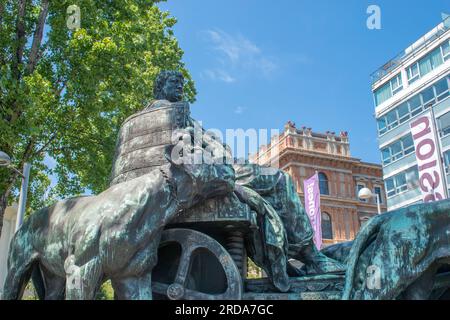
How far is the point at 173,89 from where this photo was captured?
18.4 ft

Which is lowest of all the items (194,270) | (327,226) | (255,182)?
(194,270)

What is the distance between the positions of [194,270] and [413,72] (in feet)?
108

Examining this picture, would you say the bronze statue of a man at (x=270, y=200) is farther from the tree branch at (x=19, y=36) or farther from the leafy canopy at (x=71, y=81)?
the tree branch at (x=19, y=36)

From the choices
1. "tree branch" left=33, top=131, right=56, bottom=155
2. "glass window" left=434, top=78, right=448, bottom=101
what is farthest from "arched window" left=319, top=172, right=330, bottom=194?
"tree branch" left=33, top=131, right=56, bottom=155

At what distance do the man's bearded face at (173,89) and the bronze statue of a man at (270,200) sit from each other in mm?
123

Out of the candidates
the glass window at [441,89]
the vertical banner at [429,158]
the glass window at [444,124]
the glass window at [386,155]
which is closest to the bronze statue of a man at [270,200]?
the vertical banner at [429,158]

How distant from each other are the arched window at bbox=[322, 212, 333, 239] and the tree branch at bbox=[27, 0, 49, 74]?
3400 centimetres

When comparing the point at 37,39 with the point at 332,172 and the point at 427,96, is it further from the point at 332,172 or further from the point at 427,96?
the point at 332,172

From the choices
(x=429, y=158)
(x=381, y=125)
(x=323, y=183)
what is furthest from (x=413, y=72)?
(x=429, y=158)

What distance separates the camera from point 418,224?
3957mm

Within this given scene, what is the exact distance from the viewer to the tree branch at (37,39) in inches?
511

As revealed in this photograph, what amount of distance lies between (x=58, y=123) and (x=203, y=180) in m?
9.70

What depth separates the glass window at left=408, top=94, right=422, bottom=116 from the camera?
33156mm

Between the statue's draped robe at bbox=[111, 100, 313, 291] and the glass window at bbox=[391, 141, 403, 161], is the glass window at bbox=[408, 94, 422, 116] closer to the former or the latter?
the glass window at bbox=[391, 141, 403, 161]
